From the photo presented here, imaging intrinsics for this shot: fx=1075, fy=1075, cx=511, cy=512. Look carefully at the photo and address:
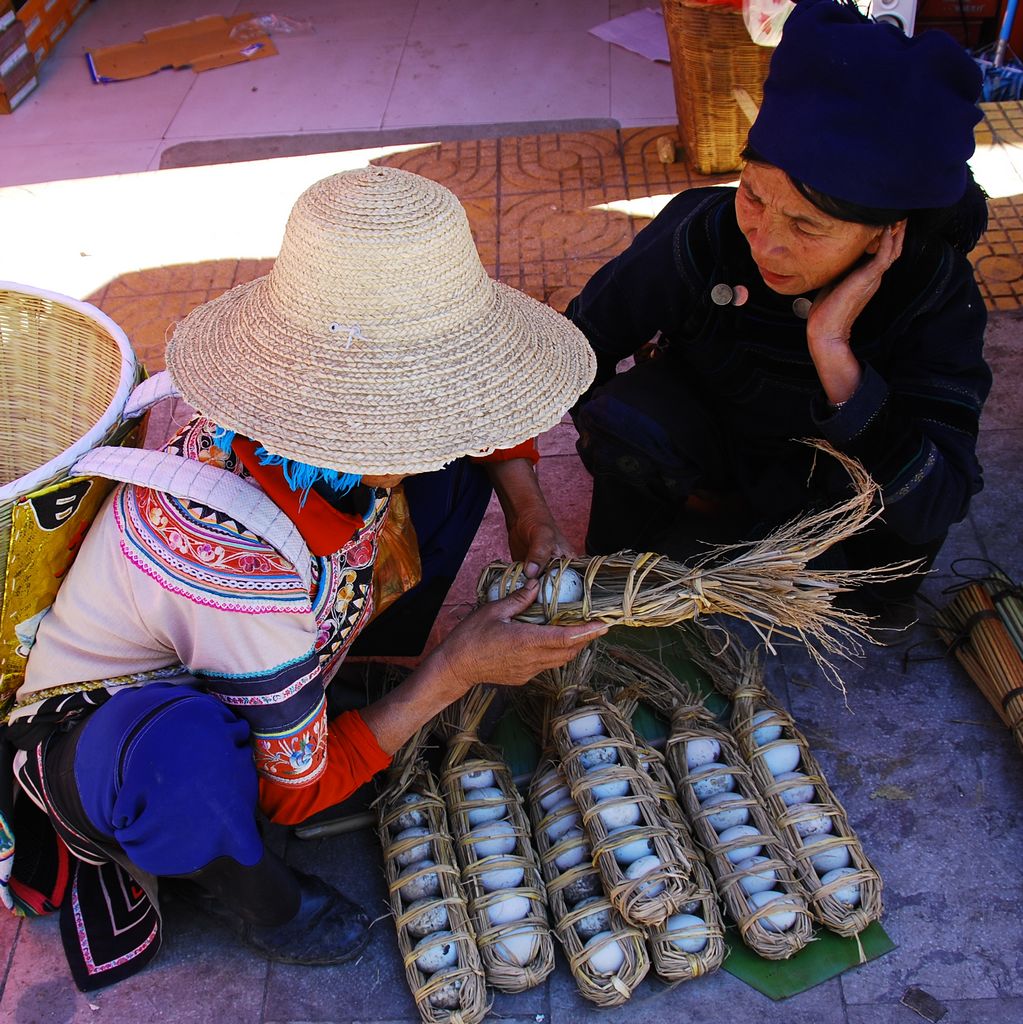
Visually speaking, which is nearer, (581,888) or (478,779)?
(581,888)

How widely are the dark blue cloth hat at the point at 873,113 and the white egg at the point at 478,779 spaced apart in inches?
49.5

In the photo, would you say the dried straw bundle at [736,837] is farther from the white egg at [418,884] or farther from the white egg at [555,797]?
the white egg at [418,884]

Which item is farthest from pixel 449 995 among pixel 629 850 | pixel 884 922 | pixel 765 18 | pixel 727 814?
pixel 765 18

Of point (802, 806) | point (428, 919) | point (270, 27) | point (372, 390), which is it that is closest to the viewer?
point (372, 390)

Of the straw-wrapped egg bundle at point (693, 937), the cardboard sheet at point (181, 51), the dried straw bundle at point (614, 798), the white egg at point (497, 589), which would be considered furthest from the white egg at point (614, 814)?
the cardboard sheet at point (181, 51)

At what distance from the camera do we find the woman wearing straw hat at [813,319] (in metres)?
1.73

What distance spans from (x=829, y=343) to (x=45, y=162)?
388 cm

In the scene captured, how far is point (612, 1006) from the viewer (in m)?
1.94

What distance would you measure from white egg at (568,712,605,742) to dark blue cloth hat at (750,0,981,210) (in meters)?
1.08

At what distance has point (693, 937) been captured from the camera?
6.32ft

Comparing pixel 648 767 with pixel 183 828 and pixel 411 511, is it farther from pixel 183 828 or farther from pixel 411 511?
pixel 183 828

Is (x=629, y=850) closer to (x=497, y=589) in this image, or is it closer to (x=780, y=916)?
(x=780, y=916)

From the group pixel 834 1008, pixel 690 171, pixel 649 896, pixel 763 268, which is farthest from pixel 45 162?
pixel 834 1008

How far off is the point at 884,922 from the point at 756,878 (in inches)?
11.0
